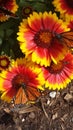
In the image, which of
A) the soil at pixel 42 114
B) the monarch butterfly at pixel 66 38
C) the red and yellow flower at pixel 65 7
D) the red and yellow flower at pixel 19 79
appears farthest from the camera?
the soil at pixel 42 114

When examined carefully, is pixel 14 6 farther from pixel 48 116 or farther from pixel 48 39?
pixel 48 116

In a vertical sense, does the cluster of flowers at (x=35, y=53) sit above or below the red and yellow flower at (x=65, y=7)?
below

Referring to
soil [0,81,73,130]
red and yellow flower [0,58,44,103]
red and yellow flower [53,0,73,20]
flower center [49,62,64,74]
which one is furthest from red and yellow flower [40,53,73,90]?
soil [0,81,73,130]

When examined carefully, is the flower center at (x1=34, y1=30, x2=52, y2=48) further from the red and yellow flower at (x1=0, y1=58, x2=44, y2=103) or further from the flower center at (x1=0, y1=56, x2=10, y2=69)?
the flower center at (x1=0, y1=56, x2=10, y2=69)

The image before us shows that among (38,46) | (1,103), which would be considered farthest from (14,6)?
(1,103)

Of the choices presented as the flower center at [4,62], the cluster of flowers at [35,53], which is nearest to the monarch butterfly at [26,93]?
the cluster of flowers at [35,53]

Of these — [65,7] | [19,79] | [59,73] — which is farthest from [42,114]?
[65,7]

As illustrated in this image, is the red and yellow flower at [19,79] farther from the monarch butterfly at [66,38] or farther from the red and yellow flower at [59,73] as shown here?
the monarch butterfly at [66,38]
